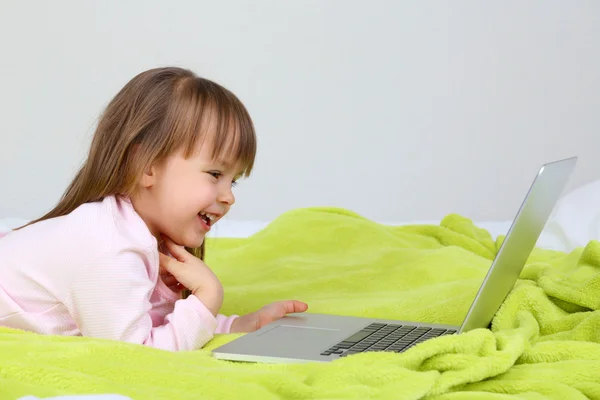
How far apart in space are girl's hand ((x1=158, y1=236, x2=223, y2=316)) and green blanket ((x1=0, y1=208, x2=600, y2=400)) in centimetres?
9

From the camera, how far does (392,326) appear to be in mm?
1435

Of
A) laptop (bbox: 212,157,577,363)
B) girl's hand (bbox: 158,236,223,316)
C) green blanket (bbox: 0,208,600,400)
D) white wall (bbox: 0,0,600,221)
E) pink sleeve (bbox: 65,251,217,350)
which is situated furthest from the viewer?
white wall (bbox: 0,0,600,221)

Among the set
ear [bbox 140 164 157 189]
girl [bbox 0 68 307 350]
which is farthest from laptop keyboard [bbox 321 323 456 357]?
ear [bbox 140 164 157 189]

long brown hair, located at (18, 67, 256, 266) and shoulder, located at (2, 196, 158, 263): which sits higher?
long brown hair, located at (18, 67, 256, 266)

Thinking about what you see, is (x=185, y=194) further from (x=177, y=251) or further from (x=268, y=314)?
(x=268, y=314)

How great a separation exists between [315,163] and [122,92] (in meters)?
2.31

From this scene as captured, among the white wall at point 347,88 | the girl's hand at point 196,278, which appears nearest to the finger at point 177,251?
the girl's hand at point 196,278

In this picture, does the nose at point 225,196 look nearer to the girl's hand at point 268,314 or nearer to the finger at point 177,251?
the finger at point 177,251

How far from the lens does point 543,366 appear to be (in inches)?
44.7

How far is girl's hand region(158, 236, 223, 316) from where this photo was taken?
4.72 ft

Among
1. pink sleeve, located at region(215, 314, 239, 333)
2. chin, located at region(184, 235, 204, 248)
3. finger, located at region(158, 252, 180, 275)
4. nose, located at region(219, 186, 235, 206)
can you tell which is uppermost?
nose, located at region(219, 186, 235, 206)

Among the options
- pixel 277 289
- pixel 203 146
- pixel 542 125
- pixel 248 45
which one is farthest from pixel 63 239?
pixel 542 125

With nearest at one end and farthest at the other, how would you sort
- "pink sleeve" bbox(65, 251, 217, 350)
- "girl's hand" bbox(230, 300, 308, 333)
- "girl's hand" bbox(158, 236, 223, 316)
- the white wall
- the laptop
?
1. the laptop
2. "pink sleeve" bbox(65, 251, 217, 350)
3. "girl's hand" bbox(158, 236, 223, 316)
4. "girl's hand" bbox(230, 300, 308, 333)
5. the white wall

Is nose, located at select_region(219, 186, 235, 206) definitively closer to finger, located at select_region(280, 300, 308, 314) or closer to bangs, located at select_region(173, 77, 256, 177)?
bangs, located at select_region(173, 77, 256, 177)
